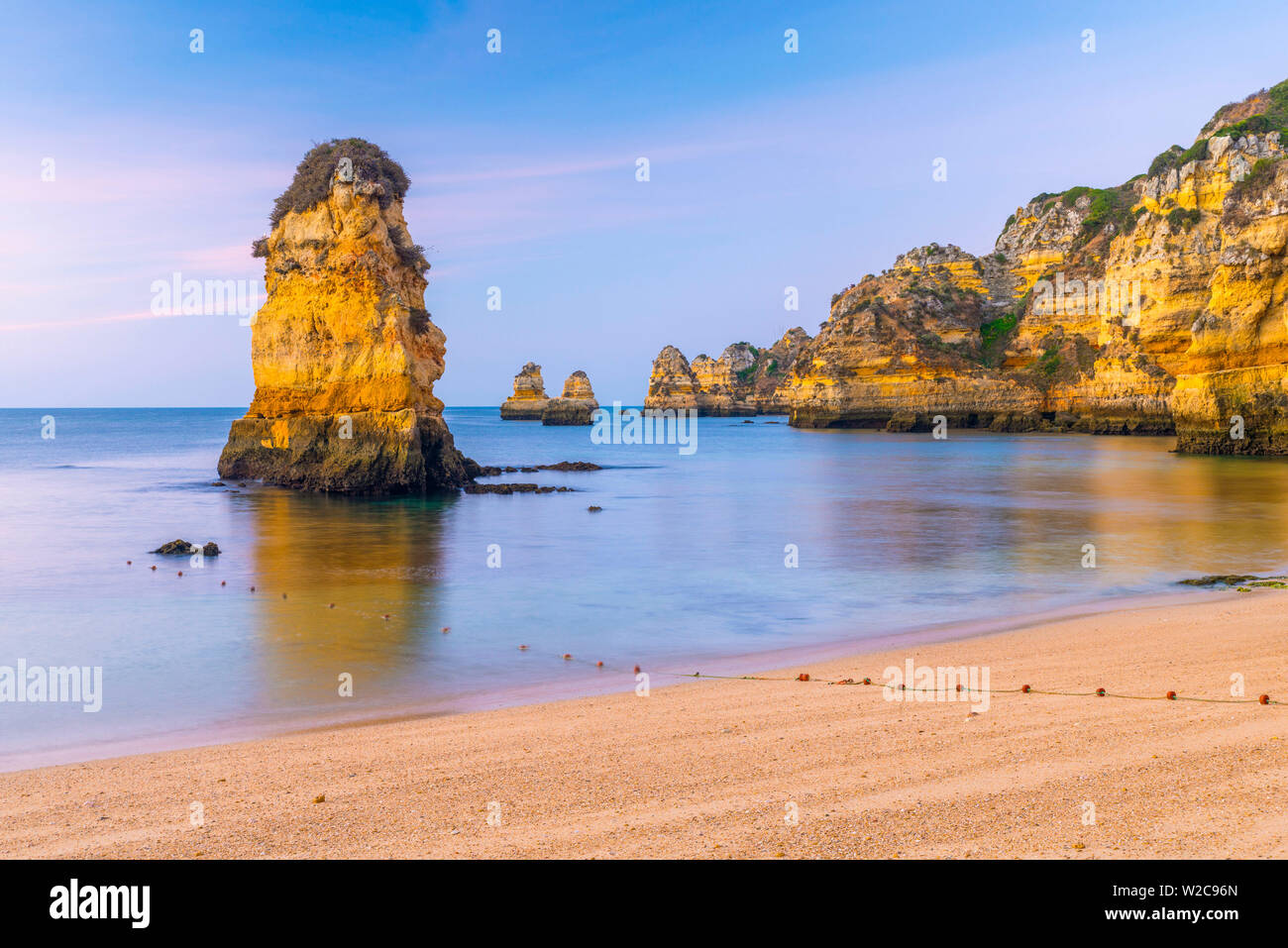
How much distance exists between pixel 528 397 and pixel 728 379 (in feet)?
141

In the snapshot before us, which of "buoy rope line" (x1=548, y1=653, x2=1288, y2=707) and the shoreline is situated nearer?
"buoy rope line" (x1=548, y1=653, x2=1288, y2=707)

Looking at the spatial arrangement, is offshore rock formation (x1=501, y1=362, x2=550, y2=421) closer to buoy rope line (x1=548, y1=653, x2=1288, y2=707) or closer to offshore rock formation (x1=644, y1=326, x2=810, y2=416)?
offshore rock formation (x1=644, y1=326, x2=810, y2=416)

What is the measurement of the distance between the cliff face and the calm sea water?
23.4ft

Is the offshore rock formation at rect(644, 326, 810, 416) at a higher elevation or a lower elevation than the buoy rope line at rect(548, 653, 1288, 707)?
higher

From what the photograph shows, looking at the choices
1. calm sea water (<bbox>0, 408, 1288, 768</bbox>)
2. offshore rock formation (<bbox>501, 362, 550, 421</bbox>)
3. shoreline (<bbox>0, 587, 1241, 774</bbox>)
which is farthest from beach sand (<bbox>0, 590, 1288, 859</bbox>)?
offshore rock formation (<bbox>501, 362, 550, 421</bbox>)

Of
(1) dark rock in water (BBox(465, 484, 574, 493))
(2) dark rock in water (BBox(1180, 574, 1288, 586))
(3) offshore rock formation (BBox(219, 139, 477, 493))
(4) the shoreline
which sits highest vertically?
(3) offshore rock formation (BBox(219, 139, 477, 493))

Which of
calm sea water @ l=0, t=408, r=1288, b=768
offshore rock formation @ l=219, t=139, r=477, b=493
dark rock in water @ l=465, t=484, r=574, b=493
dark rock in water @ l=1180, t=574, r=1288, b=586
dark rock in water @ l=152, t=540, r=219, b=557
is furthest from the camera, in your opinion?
dark rock in water @ l=465, t=484, r=574, b=493

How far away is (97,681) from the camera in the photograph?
9.61 m

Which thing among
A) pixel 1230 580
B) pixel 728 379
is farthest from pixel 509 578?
pixel 728 379

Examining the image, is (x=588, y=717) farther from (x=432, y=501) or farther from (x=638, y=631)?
(x=432, y=501)

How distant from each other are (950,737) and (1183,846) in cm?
211

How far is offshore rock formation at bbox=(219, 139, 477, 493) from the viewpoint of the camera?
29.5 metres

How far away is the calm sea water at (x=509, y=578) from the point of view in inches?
372

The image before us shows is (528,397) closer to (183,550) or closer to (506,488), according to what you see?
(506,488)
